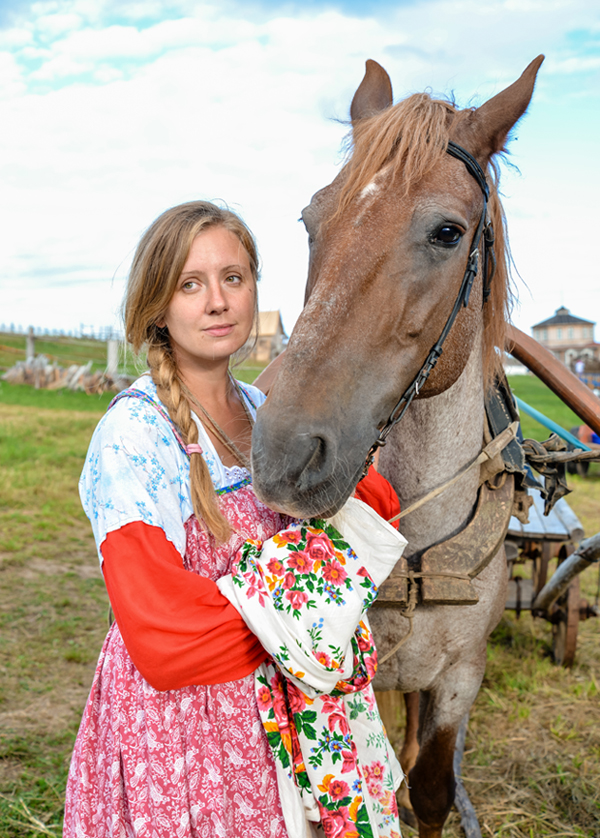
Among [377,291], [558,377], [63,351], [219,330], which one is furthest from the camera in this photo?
[63,351]

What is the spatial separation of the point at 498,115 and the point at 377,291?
69cm

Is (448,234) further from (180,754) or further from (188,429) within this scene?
Answer: (180,754)

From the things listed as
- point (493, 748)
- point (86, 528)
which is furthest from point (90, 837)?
point (86, 528)

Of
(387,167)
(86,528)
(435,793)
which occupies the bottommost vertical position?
(86,528)

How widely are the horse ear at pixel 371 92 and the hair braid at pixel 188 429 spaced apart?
0.98m

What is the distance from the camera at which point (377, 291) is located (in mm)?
1255

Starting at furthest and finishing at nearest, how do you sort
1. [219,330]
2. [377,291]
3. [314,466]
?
[219,330], [377,291], [314,466]

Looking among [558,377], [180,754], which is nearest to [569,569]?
[558,377]

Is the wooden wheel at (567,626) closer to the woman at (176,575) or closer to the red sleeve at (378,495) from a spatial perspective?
the red sleeve at (378,495)

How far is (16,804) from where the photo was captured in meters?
2.42

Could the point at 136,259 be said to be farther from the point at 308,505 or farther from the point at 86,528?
the point at 86,528

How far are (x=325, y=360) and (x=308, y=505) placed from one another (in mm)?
285

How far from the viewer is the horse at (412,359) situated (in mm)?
1139

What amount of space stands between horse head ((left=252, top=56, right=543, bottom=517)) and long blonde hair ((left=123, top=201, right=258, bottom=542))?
0.25 metres
